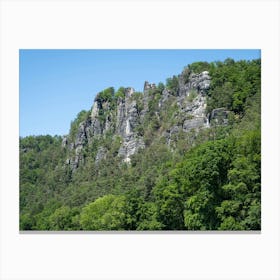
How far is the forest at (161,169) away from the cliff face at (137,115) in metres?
0.13

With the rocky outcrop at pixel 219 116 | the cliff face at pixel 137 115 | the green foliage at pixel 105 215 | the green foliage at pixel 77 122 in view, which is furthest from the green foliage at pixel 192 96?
the green foliage at pixel 105 215

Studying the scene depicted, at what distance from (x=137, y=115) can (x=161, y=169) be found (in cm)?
1727

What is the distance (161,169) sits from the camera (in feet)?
96.1

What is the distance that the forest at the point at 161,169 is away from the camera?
17.3m

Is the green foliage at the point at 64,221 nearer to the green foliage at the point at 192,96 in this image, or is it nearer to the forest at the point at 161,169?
the forest at the point at 161,169

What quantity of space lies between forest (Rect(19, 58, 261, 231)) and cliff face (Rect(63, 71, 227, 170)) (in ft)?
0.44

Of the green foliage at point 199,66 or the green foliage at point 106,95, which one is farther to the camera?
the green foliage at point 106,95

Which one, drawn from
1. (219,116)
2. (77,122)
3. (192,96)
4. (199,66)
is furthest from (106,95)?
(219,116)

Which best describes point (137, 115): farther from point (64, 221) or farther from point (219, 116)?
point (64, 221)
